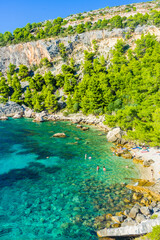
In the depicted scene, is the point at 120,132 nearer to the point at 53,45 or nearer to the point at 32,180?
the point at 32,180

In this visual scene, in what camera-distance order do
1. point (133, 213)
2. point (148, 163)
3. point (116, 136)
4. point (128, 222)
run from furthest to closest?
point (116, 136) < point (148, 163) < point (133, 213) < point (128, 222)

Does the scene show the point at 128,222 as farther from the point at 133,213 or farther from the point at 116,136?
the point at 116,136

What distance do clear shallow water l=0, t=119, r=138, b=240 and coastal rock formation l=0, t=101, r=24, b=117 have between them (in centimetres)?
4830

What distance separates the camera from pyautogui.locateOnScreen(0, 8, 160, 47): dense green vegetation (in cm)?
9062

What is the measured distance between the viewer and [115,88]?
65.1 metres

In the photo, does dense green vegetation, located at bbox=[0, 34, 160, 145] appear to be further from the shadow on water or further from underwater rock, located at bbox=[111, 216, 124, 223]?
the shadow on water

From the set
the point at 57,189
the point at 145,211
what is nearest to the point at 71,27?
the point at 57,189

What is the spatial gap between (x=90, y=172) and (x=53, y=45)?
107010 millimetres

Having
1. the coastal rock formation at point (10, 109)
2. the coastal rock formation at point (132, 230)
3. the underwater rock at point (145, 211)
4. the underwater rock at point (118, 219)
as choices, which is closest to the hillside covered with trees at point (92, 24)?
the coastal rock formation at point (10, 109)

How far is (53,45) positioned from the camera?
10769 centimetres

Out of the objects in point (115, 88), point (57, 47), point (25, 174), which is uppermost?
point (57, 47)

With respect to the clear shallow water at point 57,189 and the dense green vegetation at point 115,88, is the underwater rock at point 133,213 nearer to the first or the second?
the clear shallow water at point 57,189

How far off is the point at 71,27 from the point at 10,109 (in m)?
83.4

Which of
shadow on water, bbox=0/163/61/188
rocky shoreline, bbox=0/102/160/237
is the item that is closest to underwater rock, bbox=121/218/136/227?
rocky shoreline, bbox=0/102/160/237
